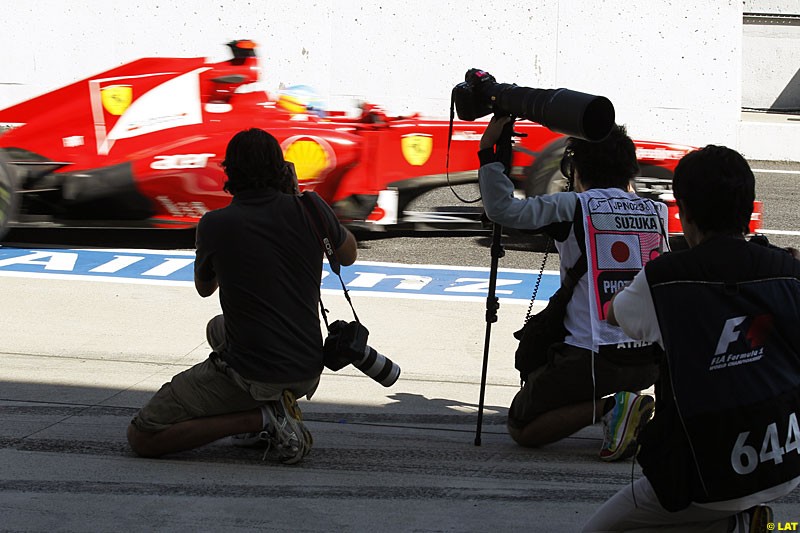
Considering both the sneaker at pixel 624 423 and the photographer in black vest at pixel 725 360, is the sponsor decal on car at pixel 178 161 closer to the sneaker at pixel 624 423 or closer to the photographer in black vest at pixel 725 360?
the sneaker at pixel 624 423

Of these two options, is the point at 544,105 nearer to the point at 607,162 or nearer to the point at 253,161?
the point at 607,162

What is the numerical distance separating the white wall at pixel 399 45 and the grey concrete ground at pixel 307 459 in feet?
30.1

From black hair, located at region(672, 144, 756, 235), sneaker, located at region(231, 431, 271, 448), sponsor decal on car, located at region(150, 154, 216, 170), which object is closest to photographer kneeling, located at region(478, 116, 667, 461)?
sneaker, located at region(231, 431, 271, 448)

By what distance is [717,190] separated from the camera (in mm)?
2436

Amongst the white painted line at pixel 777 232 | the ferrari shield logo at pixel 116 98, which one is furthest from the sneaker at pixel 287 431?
the white painted line at pixel 777 232

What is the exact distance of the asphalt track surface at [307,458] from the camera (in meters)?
3.45

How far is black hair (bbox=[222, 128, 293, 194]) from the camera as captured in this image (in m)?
3.89

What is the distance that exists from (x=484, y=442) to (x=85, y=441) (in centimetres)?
160

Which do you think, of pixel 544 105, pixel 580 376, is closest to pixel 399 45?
pixel 580 376

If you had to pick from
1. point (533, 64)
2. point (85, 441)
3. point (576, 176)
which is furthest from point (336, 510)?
point (533, 64)

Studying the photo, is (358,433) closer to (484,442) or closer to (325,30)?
(484,442)

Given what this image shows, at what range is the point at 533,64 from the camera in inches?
584

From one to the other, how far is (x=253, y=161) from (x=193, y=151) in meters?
4.05

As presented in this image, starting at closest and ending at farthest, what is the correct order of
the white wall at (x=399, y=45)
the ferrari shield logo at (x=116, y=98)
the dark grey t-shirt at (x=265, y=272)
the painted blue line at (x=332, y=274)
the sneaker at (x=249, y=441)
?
the dark grey t-shirt at (x=265, y=272) → the sneaker at (x=249, y=441) → the painted blue line at (x=332, y=274) → the ferrari shield logo at (x=116, y=98) → the white wall at (x=399, y=45)
